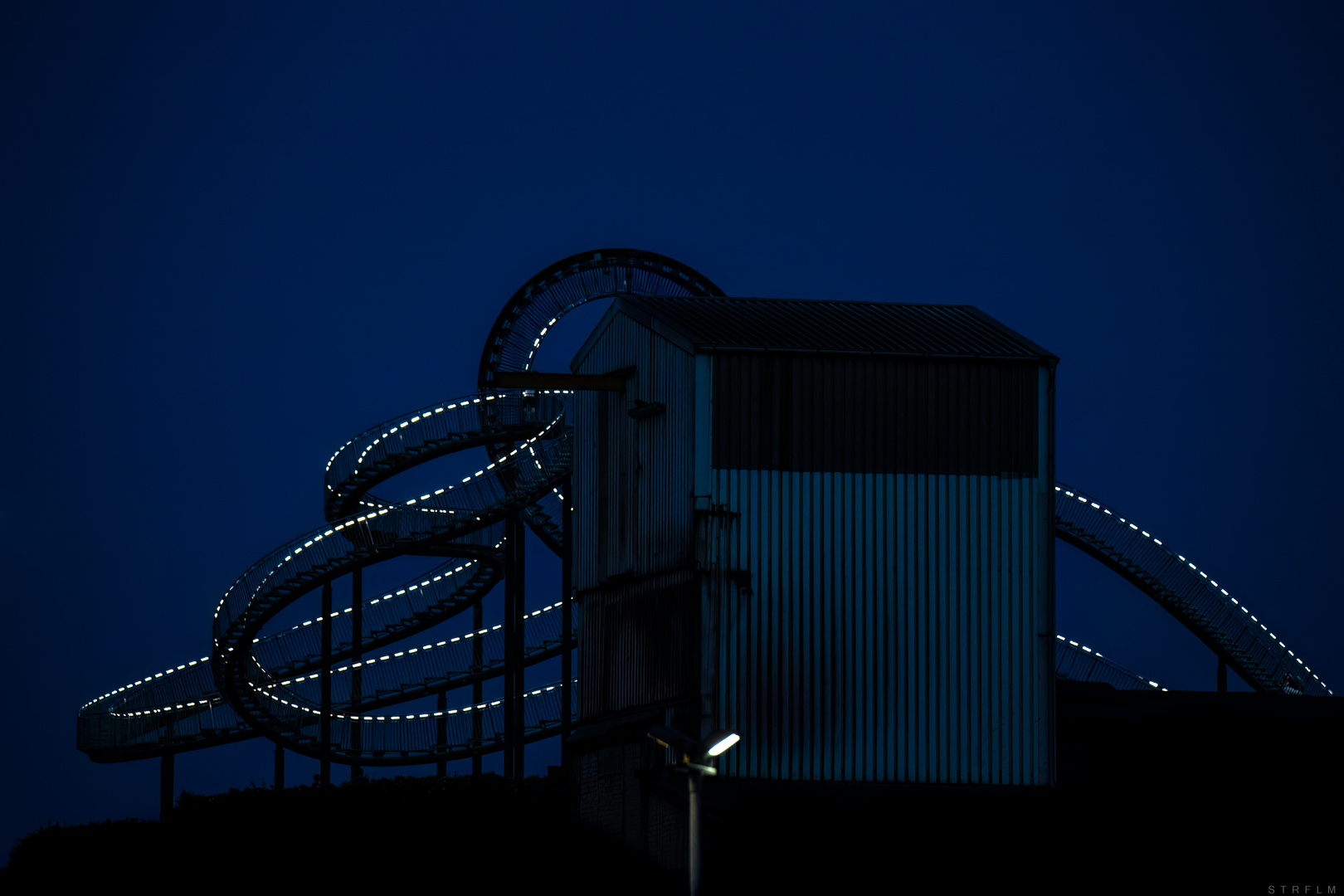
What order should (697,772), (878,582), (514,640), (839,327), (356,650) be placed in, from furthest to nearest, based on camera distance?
(356,650)
(514,640)
(839,327)
(878,582)
(697,772)

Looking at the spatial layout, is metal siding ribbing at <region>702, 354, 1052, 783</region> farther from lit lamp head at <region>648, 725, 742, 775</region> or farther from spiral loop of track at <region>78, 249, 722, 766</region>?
spiral loop of track at <region>78, 249, 722, 766</region>

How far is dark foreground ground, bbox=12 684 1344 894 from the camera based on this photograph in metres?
22.0

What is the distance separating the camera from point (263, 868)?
24.5 meters

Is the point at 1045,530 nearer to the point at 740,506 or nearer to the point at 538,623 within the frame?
the point at 740,506

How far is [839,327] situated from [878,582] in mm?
4529

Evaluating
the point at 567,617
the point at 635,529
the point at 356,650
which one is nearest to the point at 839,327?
the point at 635,529

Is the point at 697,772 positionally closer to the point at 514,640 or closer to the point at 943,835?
the point at 943,835

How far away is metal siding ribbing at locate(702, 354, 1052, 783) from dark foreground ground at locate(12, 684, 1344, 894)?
77cm

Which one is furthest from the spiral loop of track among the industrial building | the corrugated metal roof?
the industrial building

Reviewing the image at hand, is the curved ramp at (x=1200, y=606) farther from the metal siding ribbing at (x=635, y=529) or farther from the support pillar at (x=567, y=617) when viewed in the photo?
the metal siding ribbing at (x=635, y=529)

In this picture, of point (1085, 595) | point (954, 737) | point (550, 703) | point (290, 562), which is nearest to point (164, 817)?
point (290, 562)

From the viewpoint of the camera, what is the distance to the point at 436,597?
1565 inches

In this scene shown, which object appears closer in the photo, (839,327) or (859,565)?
(859,565)

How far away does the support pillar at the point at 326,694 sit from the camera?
36438 millimetres
